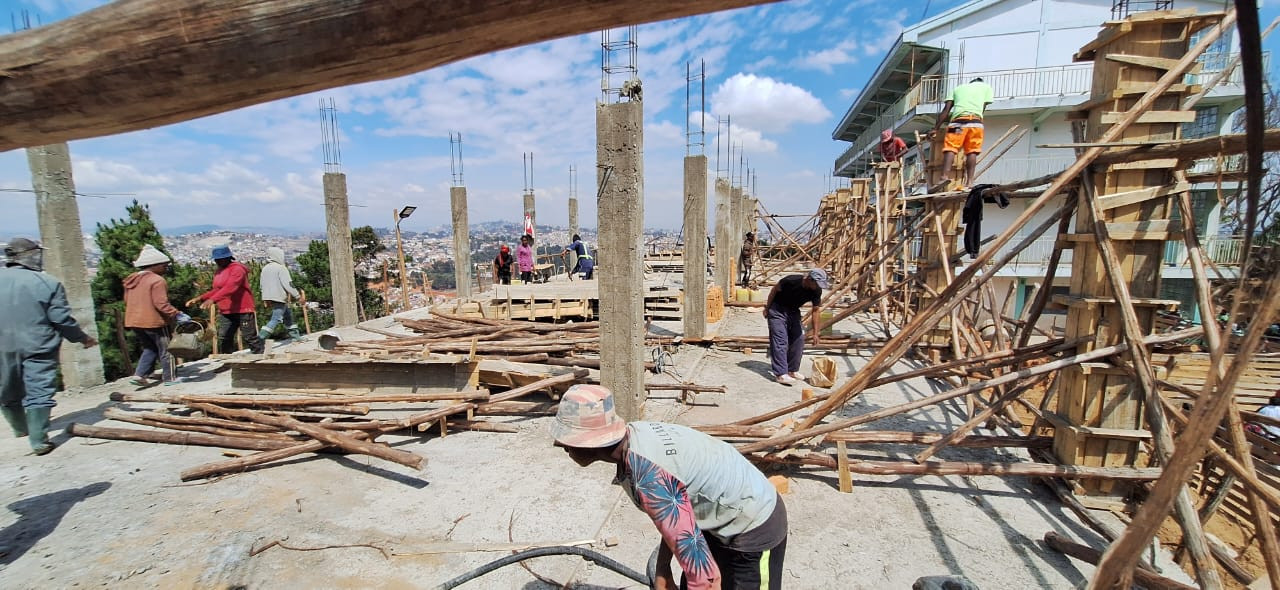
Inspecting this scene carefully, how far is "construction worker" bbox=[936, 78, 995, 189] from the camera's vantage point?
269 inches

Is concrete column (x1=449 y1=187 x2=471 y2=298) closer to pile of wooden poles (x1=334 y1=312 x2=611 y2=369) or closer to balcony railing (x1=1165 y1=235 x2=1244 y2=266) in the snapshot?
pile of wooden poles (x1=334 y1=312 x2=611 y2=369)

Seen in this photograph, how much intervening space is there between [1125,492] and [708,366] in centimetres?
495

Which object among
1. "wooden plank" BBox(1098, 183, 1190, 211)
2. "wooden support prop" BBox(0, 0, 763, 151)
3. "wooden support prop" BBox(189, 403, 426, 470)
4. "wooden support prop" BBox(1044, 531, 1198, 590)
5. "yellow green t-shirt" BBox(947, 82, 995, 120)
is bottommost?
"wooden support prop" BBox(1044, 531, 1198, 590)

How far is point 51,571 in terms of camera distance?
3.29 metres

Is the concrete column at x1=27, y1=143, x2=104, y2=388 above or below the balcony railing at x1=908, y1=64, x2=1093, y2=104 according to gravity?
below

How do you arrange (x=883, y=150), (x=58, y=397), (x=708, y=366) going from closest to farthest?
(x=58, y=397) < (x=708, y=366) < (x=883, y=150)

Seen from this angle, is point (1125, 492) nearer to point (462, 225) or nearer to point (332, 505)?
point (332, 505)

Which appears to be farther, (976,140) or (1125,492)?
(976,140)

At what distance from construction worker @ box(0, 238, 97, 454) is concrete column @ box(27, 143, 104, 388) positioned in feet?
7.33

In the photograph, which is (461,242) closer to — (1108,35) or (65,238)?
(65,238)

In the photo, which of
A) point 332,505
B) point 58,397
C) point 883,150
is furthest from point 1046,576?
point 58,397

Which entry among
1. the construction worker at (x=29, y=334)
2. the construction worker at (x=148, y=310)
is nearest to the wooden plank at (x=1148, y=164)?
the construction worker at (x=29, y=334)

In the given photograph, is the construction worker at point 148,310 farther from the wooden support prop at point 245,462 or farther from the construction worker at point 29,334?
the wooden support prop at point 245,462

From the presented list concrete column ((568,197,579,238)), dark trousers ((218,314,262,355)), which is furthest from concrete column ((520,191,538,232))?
dark trousers ((218,314,262,355))
